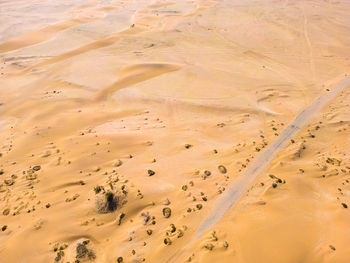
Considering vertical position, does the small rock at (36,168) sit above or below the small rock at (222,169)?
above

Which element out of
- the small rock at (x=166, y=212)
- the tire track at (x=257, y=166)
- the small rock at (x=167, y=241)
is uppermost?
the tire track at (x=257, y=166)

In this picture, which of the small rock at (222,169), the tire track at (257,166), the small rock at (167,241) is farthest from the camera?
the small rock at (222,169)

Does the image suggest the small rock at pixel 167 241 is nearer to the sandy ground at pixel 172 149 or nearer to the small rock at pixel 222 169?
the sandy ground at pixel 172 149

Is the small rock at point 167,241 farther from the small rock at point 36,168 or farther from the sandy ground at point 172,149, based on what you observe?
the small rock at point 36,168

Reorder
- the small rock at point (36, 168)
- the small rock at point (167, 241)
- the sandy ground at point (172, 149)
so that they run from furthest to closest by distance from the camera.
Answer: the small rock at point (36, 168)
the sandy ground at point (172, 149)
the small rock at point (167, 241)

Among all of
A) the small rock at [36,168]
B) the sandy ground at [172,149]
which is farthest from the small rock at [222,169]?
the small rock at [36,168]

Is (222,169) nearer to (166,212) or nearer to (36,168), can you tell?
(166,212)

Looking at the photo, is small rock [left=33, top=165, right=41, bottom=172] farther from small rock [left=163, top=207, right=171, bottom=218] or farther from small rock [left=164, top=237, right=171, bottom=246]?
small rock [left=164, top=237, right=171, bottom=246]

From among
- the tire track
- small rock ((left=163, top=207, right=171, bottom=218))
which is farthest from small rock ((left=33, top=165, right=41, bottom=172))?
the tire track

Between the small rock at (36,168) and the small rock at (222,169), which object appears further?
the small rock at (36,168)

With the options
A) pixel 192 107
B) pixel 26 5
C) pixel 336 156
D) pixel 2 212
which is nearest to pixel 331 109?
pixel 336 156
